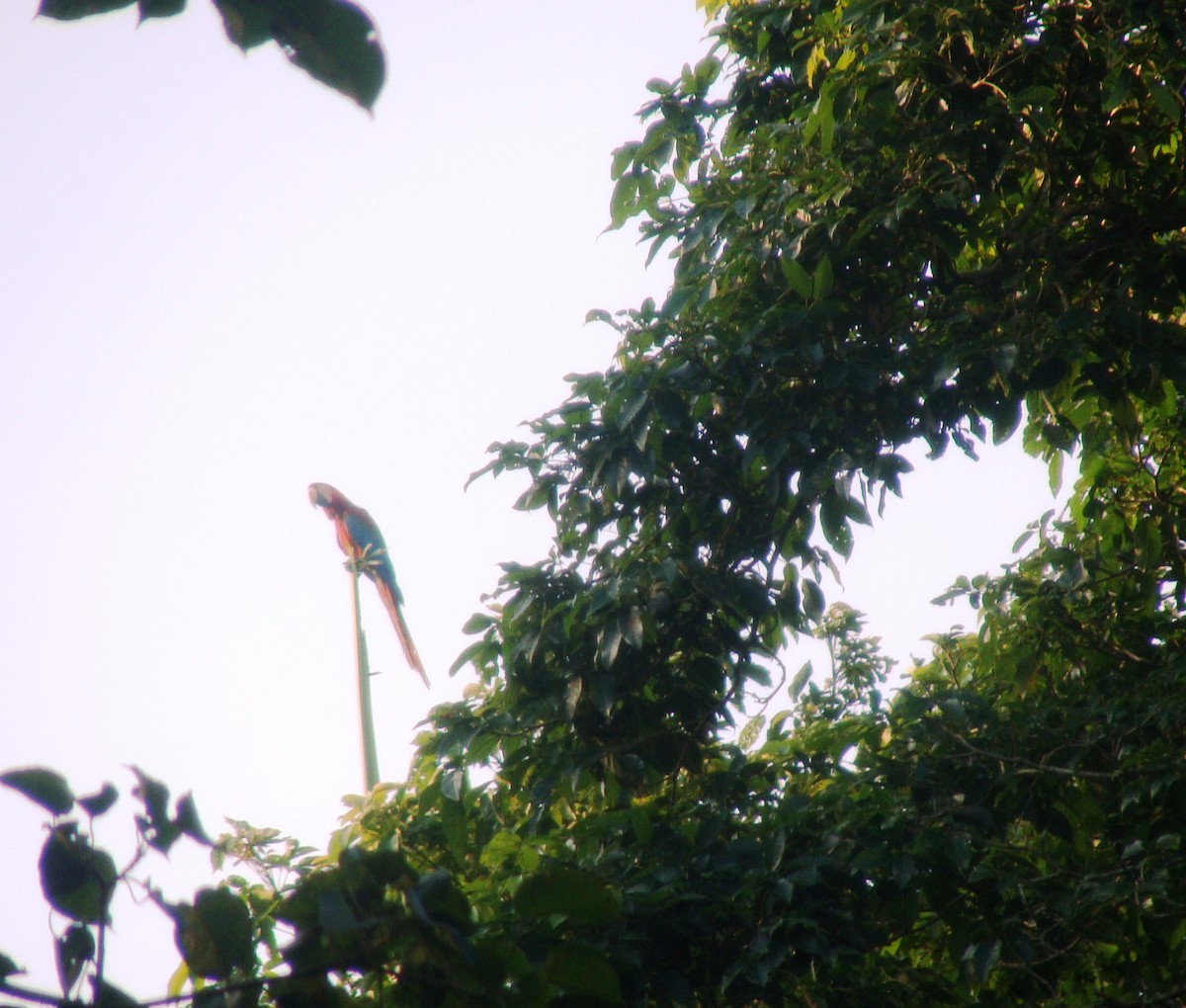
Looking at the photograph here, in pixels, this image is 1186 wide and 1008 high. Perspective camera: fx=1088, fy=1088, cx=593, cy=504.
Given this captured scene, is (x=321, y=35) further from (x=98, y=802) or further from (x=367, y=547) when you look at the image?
(x=367, y=547)

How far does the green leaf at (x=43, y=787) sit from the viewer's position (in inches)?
31.4

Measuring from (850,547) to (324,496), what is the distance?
2429mm

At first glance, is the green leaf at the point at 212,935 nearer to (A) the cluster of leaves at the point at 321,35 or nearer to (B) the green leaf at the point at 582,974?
(B) the green leaf at the point at 582,974

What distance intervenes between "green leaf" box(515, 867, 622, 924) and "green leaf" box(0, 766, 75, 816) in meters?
0.35

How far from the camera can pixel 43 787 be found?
81 cm

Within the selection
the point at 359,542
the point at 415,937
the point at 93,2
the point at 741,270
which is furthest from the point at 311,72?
the point at 359,542

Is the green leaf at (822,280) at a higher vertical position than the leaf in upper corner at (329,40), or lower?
higher

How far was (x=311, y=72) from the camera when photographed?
25.2 inches

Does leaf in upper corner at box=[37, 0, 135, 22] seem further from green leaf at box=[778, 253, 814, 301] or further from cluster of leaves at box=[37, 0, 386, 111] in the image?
green leaf at box=[778, 253, 814, 301]

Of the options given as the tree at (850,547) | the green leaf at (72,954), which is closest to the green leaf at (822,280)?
the tree at (850,547)

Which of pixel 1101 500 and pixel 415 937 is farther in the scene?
pixel 1101 500

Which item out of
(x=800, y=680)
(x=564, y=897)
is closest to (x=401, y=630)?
(x=800, y=680)

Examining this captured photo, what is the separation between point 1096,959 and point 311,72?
2428 mm

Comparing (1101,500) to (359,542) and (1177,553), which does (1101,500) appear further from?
(359,542)
